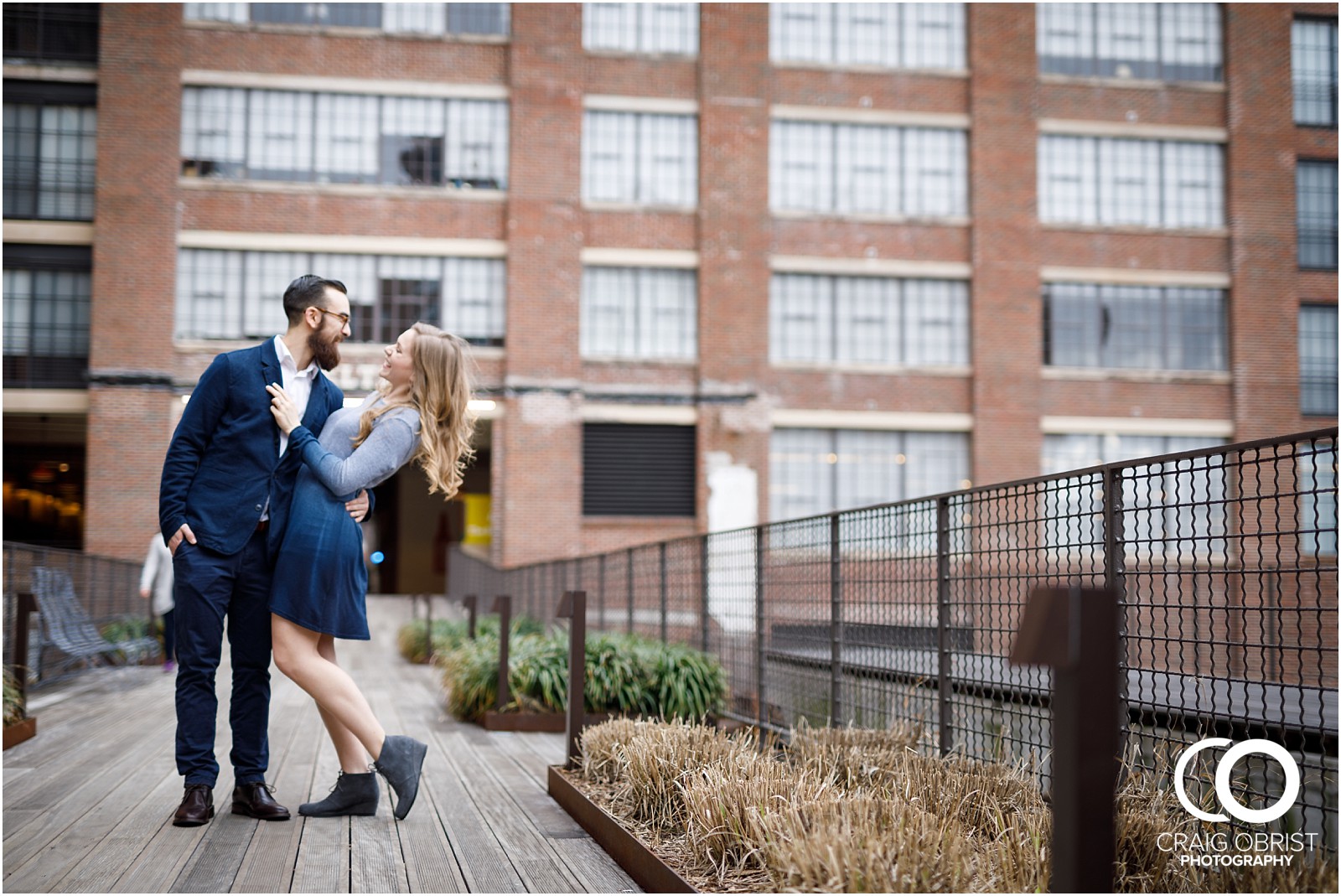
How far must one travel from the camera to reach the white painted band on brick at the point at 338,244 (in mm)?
24984

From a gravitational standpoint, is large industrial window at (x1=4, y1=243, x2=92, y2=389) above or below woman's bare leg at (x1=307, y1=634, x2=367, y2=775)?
above

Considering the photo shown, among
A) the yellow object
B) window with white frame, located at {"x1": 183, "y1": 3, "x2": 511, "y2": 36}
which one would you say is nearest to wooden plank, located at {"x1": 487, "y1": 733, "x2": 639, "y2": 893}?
the yellow object

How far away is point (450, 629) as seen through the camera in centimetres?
1539

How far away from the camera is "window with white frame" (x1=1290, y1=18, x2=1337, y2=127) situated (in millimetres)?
28578

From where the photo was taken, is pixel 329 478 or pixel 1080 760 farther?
pixel 329 478

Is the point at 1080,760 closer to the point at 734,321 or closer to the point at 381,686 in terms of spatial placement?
the point at 381,686

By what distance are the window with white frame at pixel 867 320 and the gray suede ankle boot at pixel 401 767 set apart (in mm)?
21884

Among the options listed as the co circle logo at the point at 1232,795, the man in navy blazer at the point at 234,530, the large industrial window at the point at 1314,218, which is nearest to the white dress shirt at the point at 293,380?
the man in navy blazer at the point at 234,530

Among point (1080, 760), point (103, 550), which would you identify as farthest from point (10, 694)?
point (103, 550)

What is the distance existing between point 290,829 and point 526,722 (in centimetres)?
373

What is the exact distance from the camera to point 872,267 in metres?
26.8

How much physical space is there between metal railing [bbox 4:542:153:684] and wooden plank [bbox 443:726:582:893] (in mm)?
5367

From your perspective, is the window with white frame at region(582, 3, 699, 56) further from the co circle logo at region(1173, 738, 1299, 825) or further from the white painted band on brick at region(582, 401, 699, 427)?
the co circle logo at region(1173, 738, 1299, 825)

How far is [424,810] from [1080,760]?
3669 mm
